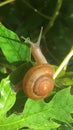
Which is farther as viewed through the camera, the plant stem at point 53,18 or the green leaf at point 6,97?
the plant stem at point 53,18

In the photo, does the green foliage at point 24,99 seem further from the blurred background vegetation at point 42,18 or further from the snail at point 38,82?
the blurred background vegetation at point 42,18

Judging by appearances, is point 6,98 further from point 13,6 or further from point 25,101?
point 13,6

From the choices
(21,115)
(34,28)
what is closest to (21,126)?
(21,115)

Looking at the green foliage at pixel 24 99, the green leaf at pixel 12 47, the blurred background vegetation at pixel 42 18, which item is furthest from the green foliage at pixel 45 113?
the blurred background vegetation at pixel 42 18

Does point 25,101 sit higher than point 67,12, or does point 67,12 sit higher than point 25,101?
point 25,101

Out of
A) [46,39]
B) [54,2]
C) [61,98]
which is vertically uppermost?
[61,98]

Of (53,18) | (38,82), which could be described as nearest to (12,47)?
(38,82)

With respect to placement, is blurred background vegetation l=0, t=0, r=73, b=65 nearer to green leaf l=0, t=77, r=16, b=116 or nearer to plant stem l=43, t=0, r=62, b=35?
plant stem l=43, t=0, r=62, b=35

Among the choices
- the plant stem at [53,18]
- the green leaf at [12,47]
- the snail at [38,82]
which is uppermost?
the green leaf at [12,47]
